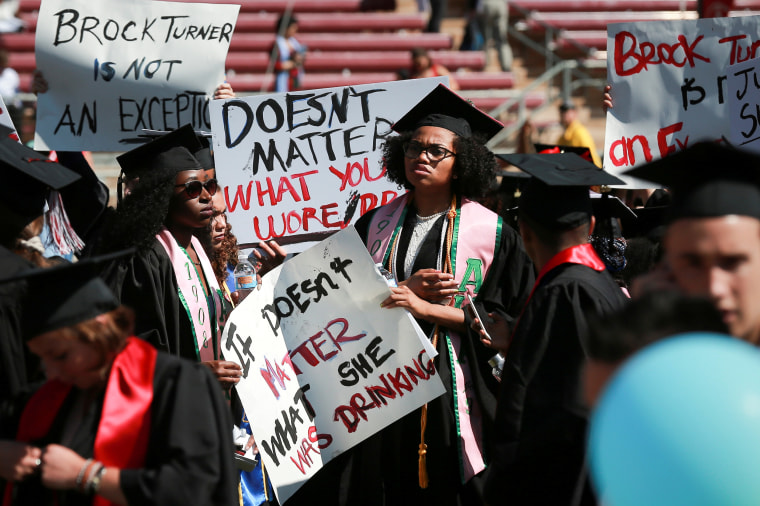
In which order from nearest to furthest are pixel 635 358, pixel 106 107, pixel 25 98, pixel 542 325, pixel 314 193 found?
pixel 635 358 < pixel 542 325 < pixel 314 193 < pixel 106 107 < pixel 25 98

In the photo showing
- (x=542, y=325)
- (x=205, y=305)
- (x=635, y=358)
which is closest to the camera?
(x=635, y=358)

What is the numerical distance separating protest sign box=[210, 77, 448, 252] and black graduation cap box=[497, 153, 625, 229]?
1.85 metres

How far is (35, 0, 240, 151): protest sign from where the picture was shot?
18.7 ft

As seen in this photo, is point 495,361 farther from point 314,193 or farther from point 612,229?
point 314,193

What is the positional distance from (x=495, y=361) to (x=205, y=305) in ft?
4.57

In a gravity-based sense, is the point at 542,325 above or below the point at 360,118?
below

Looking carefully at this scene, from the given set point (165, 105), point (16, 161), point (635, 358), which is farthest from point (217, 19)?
point (635, 358)

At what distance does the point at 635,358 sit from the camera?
1.65m

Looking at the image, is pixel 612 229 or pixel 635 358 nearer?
pixel 635 358

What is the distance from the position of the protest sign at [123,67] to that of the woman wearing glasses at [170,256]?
1173 mm

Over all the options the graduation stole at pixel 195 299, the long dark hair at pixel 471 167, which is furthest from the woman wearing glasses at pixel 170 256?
the long dark hair at pixel 471 167

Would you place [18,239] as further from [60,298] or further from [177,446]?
[177,446]

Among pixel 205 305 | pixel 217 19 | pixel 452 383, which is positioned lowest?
pixel 452 383

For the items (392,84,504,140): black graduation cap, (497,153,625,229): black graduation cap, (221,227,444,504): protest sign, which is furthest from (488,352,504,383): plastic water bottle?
(392,84,504,140): black graduation cap
